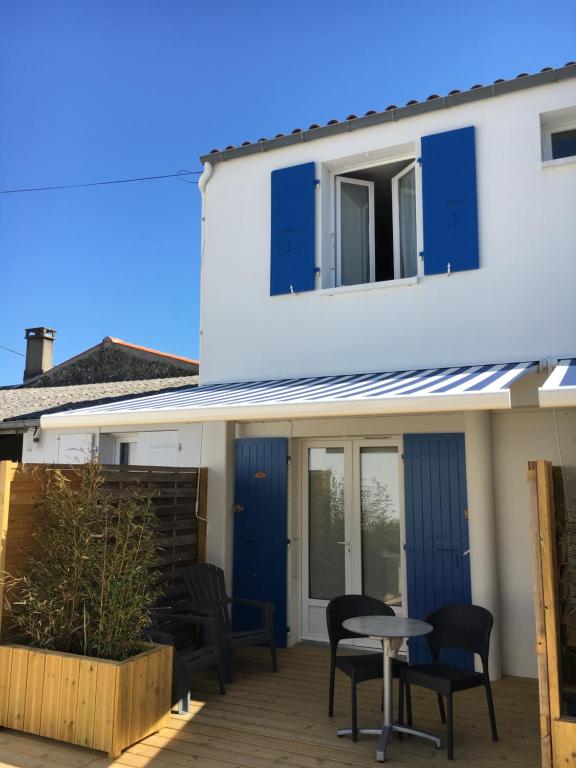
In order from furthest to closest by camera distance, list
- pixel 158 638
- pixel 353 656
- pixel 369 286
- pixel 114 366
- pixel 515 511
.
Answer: pixel 114 366, pixel 369 286, pixel 515 511, pixel 158 638, pixel 353 656

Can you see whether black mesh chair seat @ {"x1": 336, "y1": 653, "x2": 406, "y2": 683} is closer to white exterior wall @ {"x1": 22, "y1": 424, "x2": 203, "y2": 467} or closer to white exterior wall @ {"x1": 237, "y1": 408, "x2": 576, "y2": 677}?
white exterior wall @ {"x1": 237, "y1": 408, "x2": 576, "y2": 677}

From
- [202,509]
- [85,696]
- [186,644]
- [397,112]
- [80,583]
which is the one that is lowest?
[186,644]

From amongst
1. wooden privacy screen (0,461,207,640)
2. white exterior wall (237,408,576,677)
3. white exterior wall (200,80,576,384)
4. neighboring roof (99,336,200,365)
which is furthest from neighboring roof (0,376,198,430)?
white exterior wall (237,408,576,677)

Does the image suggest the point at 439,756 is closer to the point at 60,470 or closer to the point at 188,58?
the point at 60,470

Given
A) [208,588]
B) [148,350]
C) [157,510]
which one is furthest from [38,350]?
[208,588]

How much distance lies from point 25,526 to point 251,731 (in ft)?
11.5

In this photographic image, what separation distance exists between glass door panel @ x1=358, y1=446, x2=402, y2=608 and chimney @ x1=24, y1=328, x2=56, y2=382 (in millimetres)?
18380

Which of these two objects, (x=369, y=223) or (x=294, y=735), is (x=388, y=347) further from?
(x=294, y=735)

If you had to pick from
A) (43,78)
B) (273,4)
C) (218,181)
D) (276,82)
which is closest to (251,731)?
(218,181)

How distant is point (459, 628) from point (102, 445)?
28.1 ft

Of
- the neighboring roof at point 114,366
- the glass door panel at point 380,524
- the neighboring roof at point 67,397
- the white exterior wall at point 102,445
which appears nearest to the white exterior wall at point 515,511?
the glass door panel at point 380,524

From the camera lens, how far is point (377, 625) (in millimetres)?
7254

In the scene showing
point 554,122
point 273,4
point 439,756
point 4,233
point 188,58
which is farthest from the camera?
point 4,233

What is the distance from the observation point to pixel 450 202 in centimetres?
984
